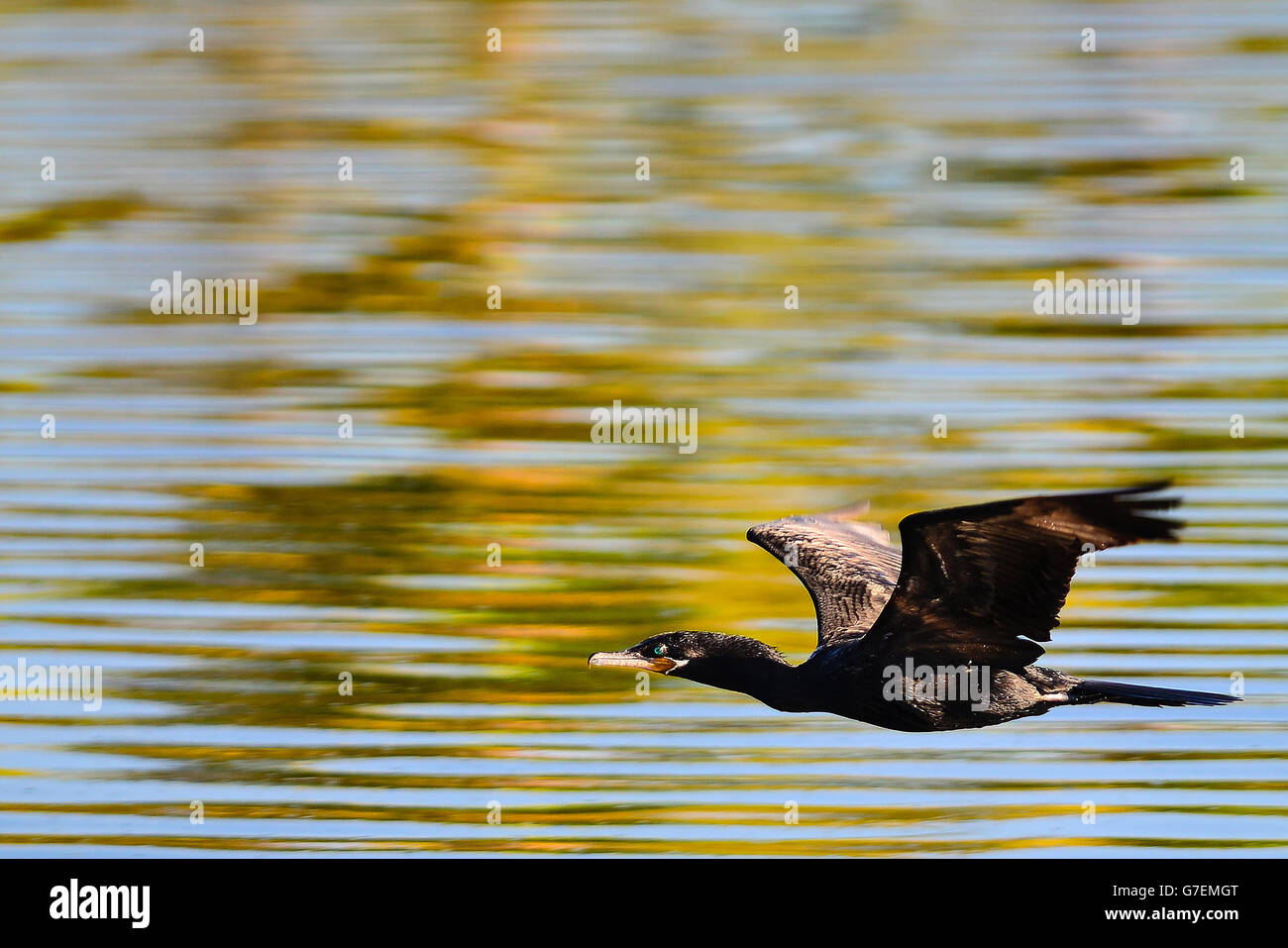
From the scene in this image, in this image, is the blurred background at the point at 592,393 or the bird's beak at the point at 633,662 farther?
the blurred background at the point at 592,393

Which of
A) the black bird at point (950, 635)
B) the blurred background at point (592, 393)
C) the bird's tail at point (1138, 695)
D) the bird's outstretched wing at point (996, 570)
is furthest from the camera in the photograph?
the blurred background at point (592, 393)

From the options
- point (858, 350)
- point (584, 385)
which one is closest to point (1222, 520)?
point (858, 350)

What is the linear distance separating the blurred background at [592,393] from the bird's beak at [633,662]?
0.73 meters

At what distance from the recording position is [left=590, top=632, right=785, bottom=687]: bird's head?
5988 millimetres

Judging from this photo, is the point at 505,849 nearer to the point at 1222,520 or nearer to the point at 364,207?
the point at 1222,520

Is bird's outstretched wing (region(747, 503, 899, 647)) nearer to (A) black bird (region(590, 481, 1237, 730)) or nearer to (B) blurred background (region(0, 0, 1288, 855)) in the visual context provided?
(A) black bird (region(590, 481, 1237, 730))

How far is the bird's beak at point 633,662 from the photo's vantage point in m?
5.95

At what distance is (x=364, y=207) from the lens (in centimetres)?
1139

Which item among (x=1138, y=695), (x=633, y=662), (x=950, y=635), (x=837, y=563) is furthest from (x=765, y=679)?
(x=1138, y=695)

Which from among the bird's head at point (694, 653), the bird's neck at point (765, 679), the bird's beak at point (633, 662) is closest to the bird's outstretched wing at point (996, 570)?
the bird's neck at point (765, 679)

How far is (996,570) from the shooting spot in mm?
5242

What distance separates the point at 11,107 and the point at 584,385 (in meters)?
5.50

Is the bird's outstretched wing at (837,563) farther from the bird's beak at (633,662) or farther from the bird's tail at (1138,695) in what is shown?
the bird's tail at (1138,695)

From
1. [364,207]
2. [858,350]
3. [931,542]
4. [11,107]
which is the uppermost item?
[11,107]
